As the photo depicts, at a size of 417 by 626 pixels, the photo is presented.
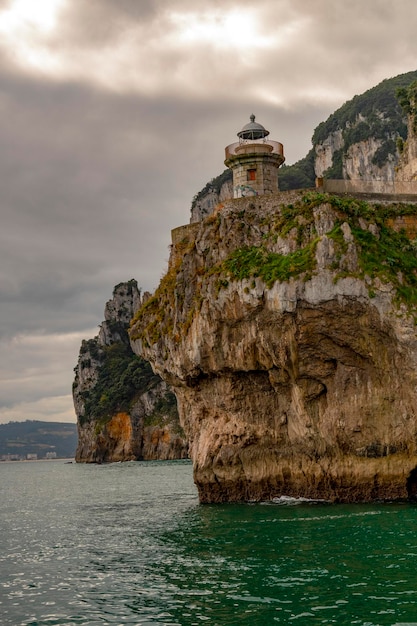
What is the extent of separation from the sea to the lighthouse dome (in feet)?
56.4

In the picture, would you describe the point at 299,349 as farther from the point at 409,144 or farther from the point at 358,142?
the point at 358,142

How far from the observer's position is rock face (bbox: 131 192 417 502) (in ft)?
77.5

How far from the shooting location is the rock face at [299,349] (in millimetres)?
23625

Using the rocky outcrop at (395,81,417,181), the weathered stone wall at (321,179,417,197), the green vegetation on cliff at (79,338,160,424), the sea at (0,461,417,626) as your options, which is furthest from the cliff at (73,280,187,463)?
the weathered stone wall at (321,179,417,197)

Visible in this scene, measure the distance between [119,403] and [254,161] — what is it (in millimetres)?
75360

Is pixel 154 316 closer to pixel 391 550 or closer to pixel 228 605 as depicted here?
pixel 391 550

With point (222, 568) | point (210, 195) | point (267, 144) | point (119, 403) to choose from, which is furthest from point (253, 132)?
point (210, 195)

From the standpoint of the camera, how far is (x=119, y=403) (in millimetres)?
102438

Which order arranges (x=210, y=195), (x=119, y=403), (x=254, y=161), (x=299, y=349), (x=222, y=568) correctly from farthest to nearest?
(x=210, y=195)
(x=119, y=403)
(x=254, y=161)
(x=299, y=349)
(x=222, y=568)

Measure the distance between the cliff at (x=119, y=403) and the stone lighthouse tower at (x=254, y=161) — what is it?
67.5 metres

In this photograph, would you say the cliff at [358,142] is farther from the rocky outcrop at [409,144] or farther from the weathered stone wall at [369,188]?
the weathered stone wall at [369,188]

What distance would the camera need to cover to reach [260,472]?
26531 mm

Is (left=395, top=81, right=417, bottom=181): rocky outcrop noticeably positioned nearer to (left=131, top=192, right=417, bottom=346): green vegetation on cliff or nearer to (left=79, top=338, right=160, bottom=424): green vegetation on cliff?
(left=131, top=192, right=417, bottom=346): green vegetation on cliff

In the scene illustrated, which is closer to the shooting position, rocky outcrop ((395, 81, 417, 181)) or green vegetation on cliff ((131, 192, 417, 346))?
green vegetation on cliff ((131, 192, 417, 346))
